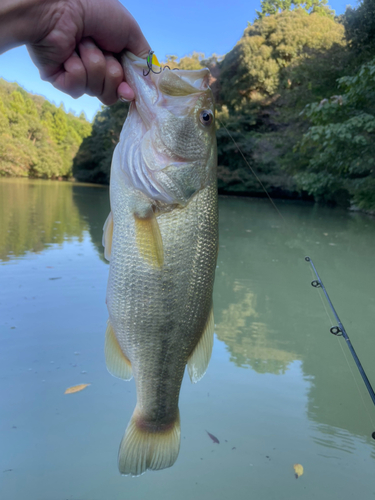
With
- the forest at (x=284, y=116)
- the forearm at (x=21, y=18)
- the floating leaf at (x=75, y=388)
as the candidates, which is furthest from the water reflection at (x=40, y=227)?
the forearm at (x=21, y=18)

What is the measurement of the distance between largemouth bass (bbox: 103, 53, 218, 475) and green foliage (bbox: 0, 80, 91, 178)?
39.3 metres

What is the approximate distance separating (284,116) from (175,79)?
19.1 meters

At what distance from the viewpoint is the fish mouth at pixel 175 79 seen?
1.37 m

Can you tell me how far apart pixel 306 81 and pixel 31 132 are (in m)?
33.7

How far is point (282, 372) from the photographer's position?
3.23 m

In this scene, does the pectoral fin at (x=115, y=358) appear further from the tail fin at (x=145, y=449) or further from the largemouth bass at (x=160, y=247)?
the tail fin at (x=145, y=449)

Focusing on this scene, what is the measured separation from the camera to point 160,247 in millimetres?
1311

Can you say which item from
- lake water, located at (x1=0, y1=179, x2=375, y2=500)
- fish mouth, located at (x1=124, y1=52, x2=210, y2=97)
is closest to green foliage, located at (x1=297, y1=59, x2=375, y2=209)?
lake water, located at (x1=0, y1=179, x2=375, y2=500)

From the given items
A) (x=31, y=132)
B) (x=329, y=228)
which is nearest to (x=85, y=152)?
(x=31, y=132)

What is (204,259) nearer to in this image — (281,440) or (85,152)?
(281,440)

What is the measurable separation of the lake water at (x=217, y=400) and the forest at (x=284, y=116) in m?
1.86

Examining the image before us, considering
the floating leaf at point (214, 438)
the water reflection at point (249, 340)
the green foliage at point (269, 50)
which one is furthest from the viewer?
the green foliage at point (269, 50)

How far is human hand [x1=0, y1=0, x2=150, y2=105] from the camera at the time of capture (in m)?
1.40

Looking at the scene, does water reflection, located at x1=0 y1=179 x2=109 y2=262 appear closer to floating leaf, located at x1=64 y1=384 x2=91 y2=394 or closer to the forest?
floating leaf, located at x1=64 y1=384 x2=91 y2=394
